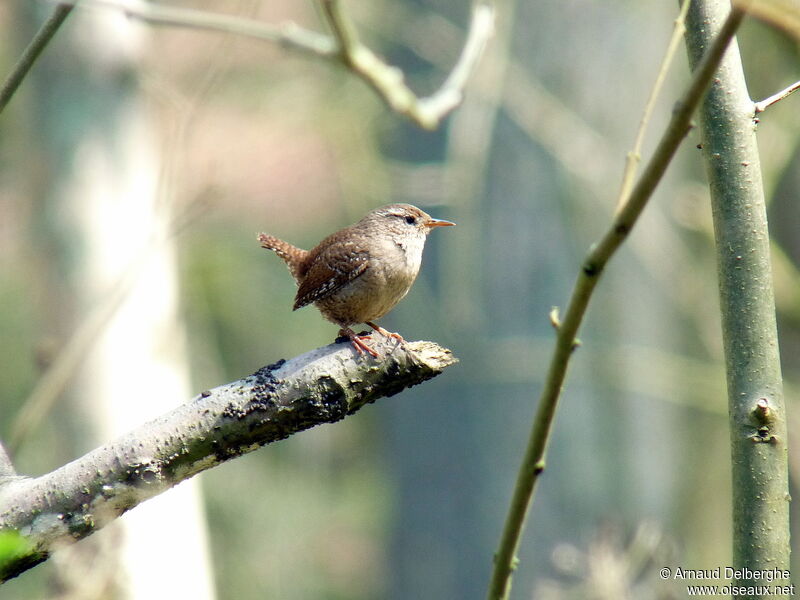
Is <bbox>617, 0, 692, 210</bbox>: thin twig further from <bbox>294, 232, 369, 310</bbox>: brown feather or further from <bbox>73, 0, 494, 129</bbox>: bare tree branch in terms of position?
<bbox>294, 232, 369, 310</bbox>: brown feather

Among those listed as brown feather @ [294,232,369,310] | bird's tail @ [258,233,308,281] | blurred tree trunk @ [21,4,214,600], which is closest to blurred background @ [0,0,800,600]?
blurred tree trunk @ [21,4,214,600]

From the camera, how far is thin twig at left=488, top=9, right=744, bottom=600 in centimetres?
119

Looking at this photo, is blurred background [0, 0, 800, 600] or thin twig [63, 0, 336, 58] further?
blurred background [0, 0, 800, 600]

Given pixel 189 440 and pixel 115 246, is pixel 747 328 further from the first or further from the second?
pixel 115 246

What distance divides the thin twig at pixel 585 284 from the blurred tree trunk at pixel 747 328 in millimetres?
440

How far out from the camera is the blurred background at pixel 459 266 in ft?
13.0

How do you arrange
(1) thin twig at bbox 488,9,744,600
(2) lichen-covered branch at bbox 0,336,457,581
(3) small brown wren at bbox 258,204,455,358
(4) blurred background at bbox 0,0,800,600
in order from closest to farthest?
(1) thin twig at bbox 488,9,744,600, (2) lichen-covered branch at bbox 0,336,457,581, (3) small brown wren at bbox 258,204,455,358, (4) blurred background at bbox 0,0,800,600

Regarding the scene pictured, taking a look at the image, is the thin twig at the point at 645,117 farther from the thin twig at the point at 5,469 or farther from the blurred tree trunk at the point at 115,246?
the blurred tree trunk at the point at 115,246

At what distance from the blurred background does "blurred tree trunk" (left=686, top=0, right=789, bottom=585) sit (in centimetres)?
172

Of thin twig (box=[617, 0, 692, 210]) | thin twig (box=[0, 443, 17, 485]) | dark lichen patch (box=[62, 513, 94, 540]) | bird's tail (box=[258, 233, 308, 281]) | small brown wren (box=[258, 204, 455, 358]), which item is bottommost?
dark lichen patch (box=[62, 513, 94, 540])

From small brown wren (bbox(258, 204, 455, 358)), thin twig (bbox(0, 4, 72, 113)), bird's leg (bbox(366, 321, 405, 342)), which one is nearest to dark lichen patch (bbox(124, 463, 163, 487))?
bird's leg (bbox(366, 321, 405, 342))

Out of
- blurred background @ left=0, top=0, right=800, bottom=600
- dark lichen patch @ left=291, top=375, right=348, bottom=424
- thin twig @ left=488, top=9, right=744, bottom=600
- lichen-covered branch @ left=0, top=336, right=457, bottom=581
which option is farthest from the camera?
blurred background @ left=0, top=0, right=800, bottom=600

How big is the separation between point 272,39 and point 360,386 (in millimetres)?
1051

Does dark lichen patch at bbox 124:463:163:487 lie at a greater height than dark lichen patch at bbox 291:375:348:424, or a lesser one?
lesser
